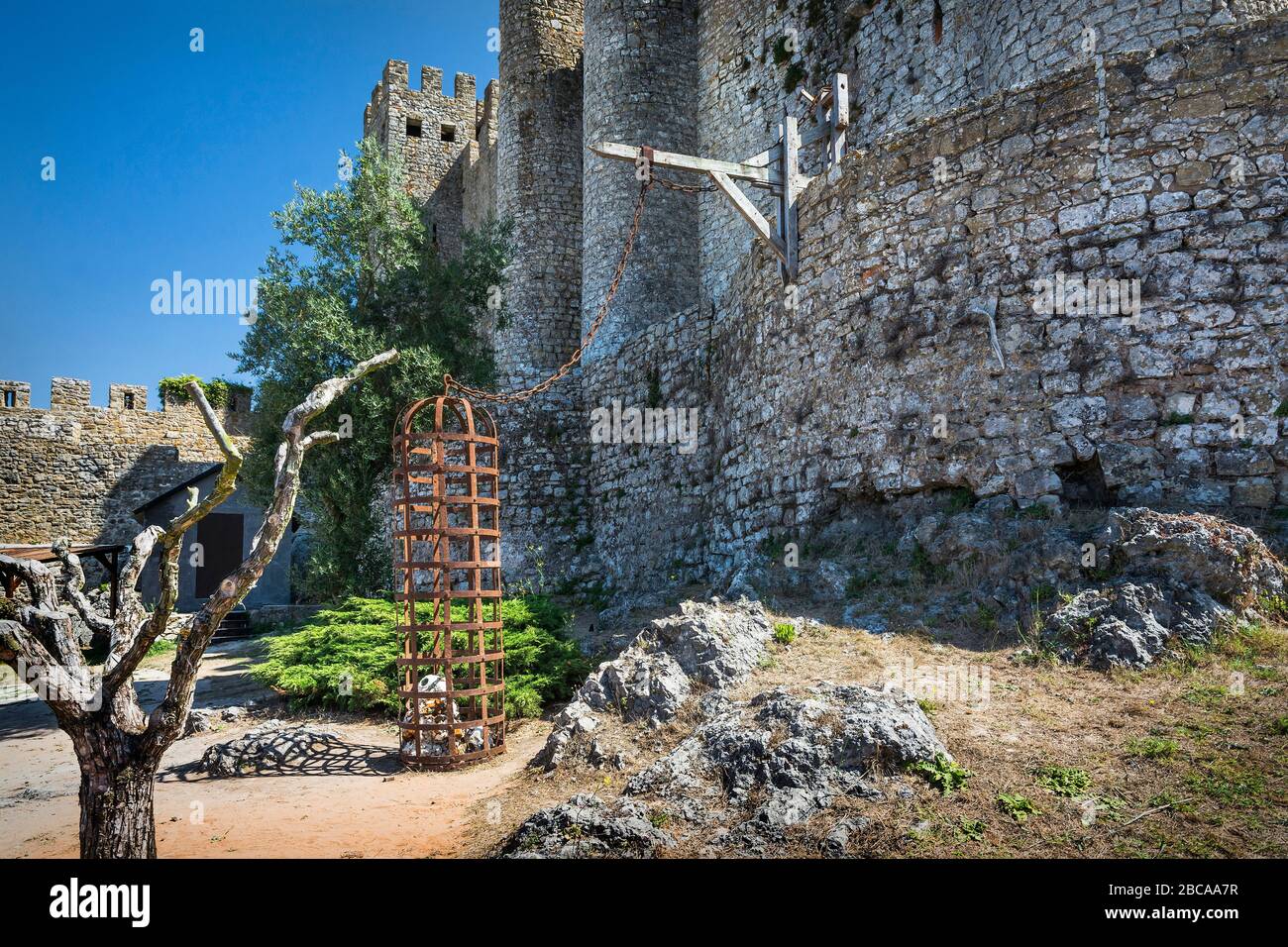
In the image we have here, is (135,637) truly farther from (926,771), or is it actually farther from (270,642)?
(270,642)

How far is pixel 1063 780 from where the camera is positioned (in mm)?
4418

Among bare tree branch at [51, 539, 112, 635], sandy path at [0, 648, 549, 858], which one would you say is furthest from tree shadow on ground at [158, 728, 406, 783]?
bare tree branch at [51, 539, 112, 635]

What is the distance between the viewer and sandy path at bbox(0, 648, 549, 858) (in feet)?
17.7

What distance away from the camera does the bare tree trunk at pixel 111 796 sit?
416 centimetres

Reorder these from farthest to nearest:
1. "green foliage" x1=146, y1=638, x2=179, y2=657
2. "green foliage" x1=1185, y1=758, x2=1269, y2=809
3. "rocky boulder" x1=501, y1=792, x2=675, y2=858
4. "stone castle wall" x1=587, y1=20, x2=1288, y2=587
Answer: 1. "green foliage" x1=146, y1=638, x2=179, y2=657
2. "stone castle wall" x1=587, y1=20, x2=1288, y2=587
3. "rocky boulder" x1=501, y1=792, x2=675, y2=858
4. "green foliage" x1=1185, y1=758, x2=1269, y2=809

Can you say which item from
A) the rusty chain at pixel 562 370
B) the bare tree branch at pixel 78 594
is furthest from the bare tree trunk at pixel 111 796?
the rusty chain at pixel 562 370

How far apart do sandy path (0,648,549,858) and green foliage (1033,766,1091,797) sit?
3.34 metres

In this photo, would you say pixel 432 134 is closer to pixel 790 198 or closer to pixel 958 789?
pixel 790 198

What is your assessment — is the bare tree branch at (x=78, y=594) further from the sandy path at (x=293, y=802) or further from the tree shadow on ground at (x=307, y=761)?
the tree shadow on ground at (x=307, y=761)

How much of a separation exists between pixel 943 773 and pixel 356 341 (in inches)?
449

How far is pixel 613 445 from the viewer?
1538 cm

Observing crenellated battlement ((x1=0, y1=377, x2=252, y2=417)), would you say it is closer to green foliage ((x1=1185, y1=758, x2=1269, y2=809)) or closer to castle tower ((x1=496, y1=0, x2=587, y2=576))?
castle tower ((x1=496, y1=0, x2=587, y2=576))

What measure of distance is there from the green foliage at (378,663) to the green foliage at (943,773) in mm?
4917
